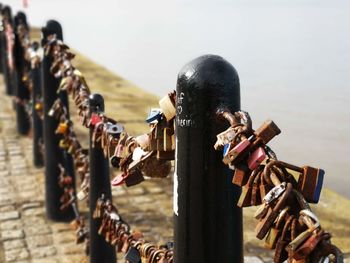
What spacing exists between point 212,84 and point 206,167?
0.85ft

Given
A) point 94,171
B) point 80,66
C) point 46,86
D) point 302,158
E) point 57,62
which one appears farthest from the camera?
point 80,66

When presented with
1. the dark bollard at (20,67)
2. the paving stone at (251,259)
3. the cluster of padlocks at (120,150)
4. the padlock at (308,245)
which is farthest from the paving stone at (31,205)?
the padlock at (308,245)

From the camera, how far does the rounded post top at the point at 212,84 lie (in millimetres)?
1656

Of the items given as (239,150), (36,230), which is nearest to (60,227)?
(36,230)

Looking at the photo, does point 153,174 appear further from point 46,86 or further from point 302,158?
point 302,158

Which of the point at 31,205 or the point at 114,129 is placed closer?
the point at 114,129

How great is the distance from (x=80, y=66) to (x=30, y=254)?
30.4 feet

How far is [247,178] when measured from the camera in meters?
1.52

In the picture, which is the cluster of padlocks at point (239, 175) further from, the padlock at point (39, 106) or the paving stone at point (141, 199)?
the padlock at point (39, 106)

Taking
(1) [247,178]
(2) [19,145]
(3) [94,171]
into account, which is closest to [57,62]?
(3) [94,171]

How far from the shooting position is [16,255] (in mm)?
4012

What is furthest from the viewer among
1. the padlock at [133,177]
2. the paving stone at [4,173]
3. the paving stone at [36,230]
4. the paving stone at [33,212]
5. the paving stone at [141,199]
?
the paving stone at [4,173]

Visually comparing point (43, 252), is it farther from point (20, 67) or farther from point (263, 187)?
point (20, 67)

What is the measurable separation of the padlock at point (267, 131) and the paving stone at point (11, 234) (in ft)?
10.8
